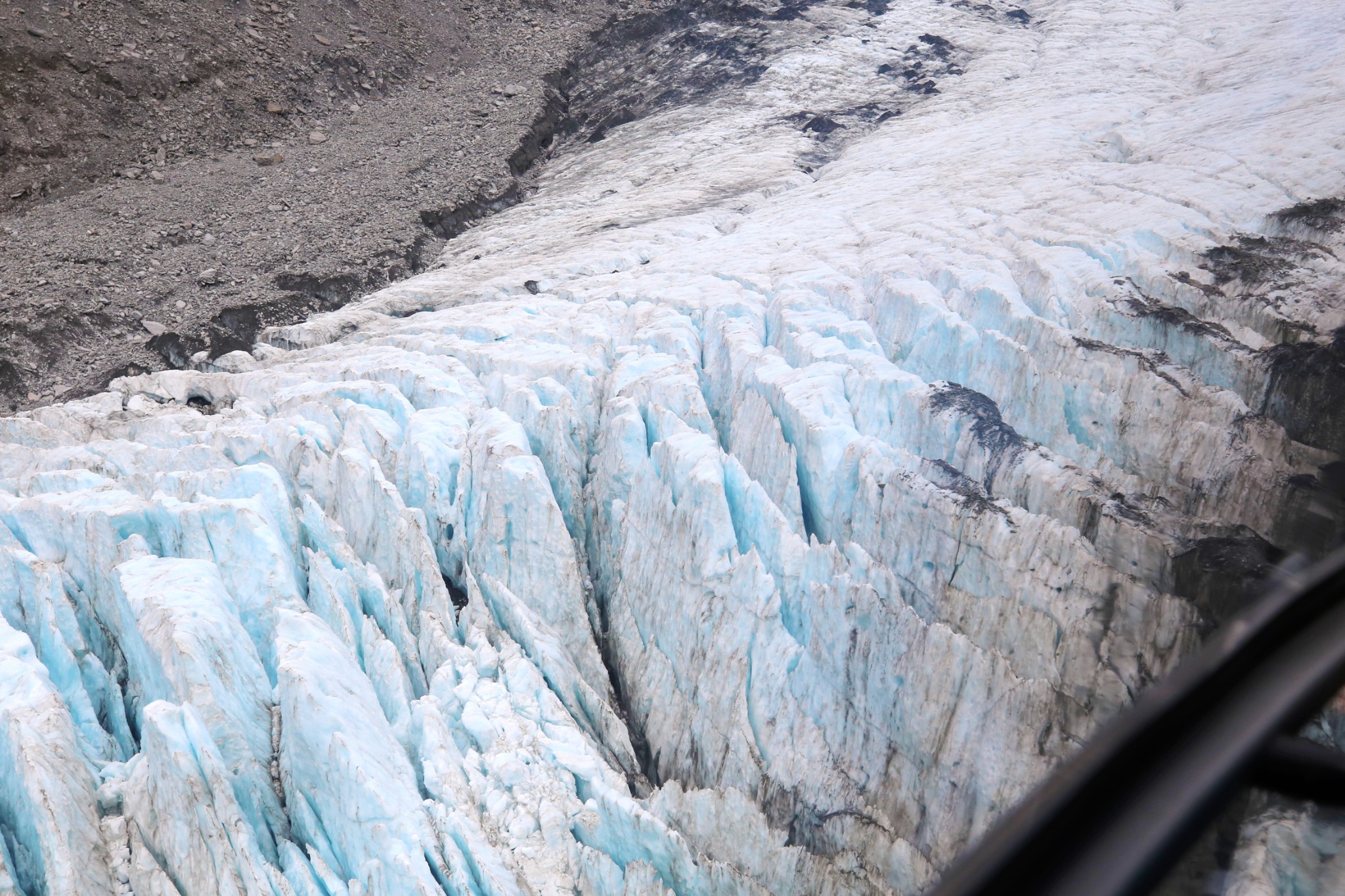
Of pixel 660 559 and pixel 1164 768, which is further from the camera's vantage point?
pixel 660 559

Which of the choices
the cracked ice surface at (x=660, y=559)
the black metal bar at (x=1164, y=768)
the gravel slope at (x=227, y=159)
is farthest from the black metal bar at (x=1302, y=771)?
the gravel slope at (x=227, y=159)

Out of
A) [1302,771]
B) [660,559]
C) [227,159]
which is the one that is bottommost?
[660,559]

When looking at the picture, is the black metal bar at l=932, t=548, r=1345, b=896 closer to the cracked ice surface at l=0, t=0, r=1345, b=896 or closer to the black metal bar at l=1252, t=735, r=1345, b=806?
the black metal bar at l=1252, t=735, r=1345, b=806

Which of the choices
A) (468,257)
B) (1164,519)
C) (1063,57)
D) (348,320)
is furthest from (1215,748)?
(1063,57)

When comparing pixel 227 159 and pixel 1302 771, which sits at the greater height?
pixel 227 159

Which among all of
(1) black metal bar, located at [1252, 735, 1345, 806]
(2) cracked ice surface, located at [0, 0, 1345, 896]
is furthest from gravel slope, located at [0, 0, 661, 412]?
(1) black metal bar, located at [1252, 735, 1345, 806]

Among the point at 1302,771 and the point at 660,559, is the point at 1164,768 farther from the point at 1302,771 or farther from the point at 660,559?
the point at 660,559

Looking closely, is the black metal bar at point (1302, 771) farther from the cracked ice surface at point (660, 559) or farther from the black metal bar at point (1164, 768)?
the cracked ice surface at point (660, 559)

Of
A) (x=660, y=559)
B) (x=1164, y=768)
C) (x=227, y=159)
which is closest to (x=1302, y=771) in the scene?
(x=1164, y=768)
